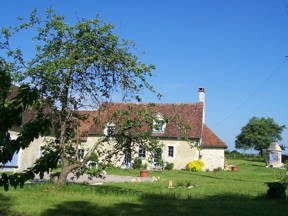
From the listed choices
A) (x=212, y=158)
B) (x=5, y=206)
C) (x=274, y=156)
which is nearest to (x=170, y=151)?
(x=212, y=158)

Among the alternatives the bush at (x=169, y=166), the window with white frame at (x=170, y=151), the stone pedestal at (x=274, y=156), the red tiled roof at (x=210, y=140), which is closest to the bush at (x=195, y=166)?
the bush at (x=169, y=166)

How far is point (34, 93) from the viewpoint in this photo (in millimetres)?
5285

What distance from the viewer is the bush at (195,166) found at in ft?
120

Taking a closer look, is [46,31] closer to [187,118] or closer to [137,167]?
[137,167]

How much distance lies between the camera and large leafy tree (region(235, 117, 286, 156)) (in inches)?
3260

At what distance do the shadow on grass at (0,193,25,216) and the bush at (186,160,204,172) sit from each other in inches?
1004

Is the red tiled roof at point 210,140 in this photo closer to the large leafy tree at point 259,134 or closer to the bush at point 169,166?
the bush at point 169,166

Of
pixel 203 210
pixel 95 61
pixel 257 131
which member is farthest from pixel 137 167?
pixel 257 131

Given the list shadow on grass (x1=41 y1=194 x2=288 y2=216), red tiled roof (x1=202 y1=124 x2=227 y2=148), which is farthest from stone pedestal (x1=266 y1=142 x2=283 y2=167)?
shadow on grass (x1=41 y1=194 x2=288 y2=216)

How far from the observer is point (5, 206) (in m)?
11.1

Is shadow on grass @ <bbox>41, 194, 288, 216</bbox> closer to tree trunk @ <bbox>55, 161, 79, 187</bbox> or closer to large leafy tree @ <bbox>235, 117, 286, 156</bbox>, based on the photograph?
tree trunk @ <bbox>55, 161, 79, 187</bbox>

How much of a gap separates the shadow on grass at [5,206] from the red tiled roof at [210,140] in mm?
29300

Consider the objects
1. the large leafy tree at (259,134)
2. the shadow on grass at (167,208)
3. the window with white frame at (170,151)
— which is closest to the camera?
the shadow on grass at (167,208)

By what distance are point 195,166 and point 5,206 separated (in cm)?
2721
